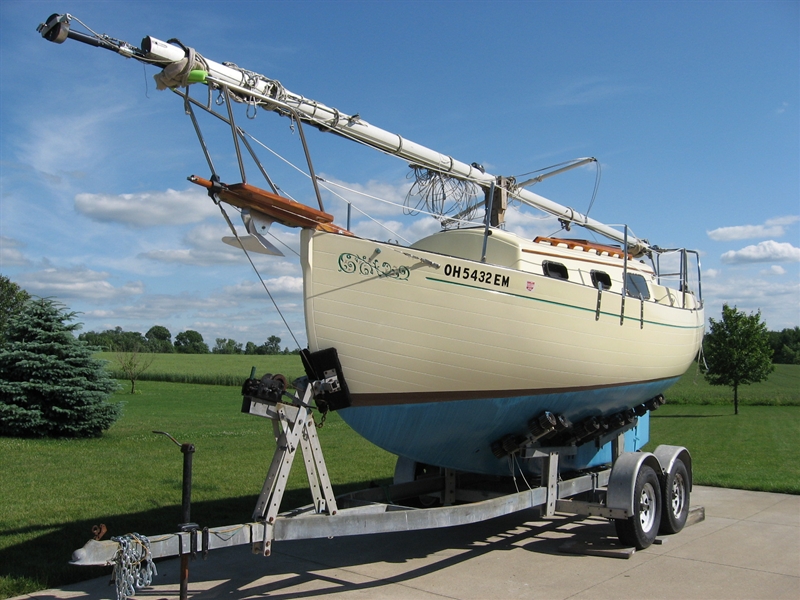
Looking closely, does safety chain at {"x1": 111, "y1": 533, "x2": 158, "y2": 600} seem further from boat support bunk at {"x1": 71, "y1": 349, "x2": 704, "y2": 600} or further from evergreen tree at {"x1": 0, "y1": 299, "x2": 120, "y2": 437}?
evergreen tree at {"x1": 0, "y1": 299, "x2": 120, "y2": 437}

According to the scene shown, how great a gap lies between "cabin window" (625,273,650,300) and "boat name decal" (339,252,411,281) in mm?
4042

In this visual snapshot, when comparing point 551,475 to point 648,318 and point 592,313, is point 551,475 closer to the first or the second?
point 592,313

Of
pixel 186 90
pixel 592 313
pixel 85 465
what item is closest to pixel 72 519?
pixel 85 465

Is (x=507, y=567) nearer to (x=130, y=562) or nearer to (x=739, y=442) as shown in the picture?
(x=130, y=562)

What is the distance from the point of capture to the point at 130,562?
4.91 m

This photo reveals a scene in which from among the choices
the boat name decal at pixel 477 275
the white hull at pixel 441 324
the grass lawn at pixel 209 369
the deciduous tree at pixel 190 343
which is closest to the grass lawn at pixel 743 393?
the grass lawn at pixel 209 369

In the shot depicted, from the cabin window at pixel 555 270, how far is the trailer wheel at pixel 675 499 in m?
2.62

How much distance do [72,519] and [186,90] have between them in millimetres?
5910

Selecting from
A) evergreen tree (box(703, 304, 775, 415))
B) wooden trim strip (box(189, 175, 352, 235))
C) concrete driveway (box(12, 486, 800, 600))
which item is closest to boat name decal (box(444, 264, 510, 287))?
wooden trim strip (box(189, 175, 352, 235))

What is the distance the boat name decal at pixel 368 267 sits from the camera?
6.39 metres

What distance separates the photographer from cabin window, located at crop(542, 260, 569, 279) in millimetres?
8266

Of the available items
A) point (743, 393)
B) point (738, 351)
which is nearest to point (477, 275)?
point (738, 351)

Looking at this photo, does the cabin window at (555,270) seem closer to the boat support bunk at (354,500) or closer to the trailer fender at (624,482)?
the boat support bunk at (354,500)

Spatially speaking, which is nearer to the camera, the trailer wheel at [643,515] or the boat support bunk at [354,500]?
the boat support bunk at [354,500]
